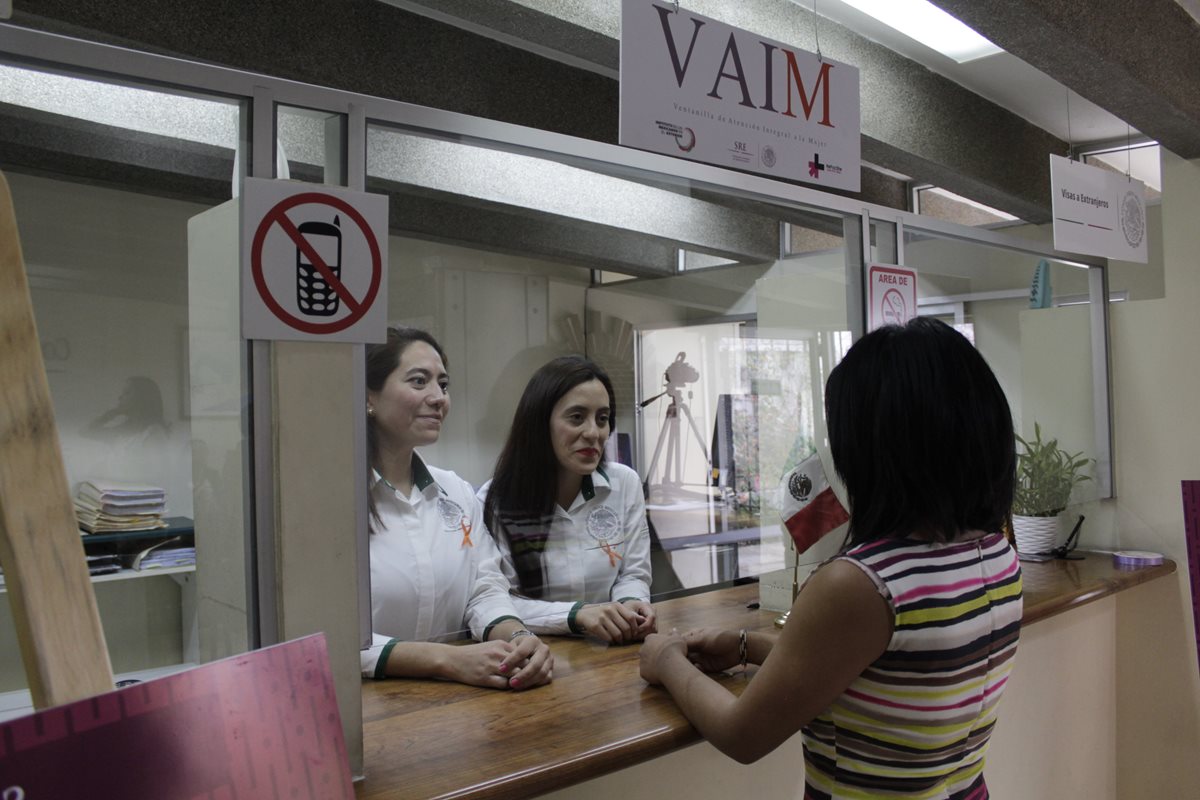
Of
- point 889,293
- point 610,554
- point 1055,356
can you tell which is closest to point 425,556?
point 610,554

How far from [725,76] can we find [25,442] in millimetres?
1497

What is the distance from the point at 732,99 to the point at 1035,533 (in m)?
1.98

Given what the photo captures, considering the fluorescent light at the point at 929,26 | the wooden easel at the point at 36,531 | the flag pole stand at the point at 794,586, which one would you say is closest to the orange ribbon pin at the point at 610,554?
the flag pole stand at the point at 794,586

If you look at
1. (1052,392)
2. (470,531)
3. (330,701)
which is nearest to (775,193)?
(470,531)

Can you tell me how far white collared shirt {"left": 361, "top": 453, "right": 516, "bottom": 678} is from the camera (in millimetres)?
1488

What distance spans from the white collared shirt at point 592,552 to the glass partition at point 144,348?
0.59 m

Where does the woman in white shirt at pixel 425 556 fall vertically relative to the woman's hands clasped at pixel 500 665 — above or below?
above

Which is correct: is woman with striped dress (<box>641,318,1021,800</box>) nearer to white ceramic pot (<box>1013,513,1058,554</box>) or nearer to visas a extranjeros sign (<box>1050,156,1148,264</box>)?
visas a extranjeros sign (<box>1050,156,1148,264</box>)

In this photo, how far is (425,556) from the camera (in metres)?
1.56

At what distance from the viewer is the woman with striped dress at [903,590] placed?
1.11 metres

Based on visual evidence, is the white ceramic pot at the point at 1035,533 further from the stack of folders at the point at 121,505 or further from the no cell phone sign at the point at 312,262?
the stack of folders at the point at 121,505

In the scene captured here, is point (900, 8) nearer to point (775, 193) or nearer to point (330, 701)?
point (775, 193)

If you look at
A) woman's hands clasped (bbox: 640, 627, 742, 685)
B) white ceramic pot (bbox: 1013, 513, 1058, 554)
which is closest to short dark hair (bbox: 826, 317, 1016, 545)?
woman's hands clasped (bbox: 640, 627, 742, 685)

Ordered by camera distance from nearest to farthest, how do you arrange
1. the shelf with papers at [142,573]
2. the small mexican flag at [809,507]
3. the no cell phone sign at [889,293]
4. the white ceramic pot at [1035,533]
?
the shelf with papers at [142,573]
the small mexican flag at [809,507]
the no cell phone sign at [889,293]
the white ceramic pot at [1035,533]
